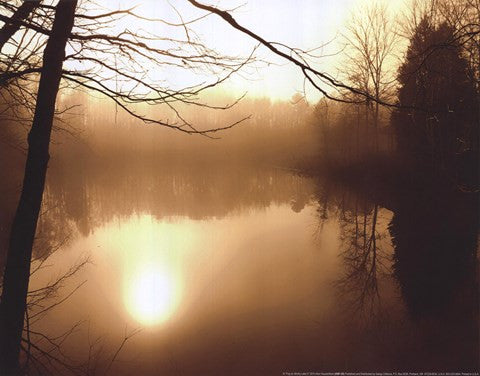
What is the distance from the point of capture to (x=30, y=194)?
2.79 meters

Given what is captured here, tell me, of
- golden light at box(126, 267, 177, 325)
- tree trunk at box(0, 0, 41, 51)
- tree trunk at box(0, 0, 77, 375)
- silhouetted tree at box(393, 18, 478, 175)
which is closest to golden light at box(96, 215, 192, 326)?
golden light at box(126, 267, 177, 325)

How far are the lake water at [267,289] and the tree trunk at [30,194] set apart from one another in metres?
3.67

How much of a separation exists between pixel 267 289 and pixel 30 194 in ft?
24.2

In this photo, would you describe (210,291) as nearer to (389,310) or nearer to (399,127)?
(389,310)

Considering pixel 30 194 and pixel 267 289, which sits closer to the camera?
pixel 30 194

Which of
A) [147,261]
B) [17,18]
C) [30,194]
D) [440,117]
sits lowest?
[147,261]

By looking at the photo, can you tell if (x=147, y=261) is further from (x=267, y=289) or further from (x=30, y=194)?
(x=30, y=194)

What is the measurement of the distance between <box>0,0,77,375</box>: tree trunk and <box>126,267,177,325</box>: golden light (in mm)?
5017

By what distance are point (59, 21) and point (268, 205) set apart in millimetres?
18416

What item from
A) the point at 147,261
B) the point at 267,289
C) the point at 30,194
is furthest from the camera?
the point at 147,261

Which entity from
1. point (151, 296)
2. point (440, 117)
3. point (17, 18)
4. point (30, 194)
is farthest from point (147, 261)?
point (440, 117)

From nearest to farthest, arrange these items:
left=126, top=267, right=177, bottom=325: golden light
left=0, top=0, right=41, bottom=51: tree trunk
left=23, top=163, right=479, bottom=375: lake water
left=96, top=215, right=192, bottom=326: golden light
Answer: left=0, top=0, right=41, bottom=51: tree trunk
left=23, top=163, right=479, bottom=375: lake water
left=126, top=267, right=177, bottom=325: golden light
left=96, top=215, right=192, bottom=326: golden light

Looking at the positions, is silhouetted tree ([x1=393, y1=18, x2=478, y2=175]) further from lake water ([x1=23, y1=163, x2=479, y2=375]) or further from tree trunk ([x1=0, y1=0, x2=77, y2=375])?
tree trunk ([x1=0, y1=0, x2=77, y2=375])

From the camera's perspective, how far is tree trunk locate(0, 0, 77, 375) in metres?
2.70
